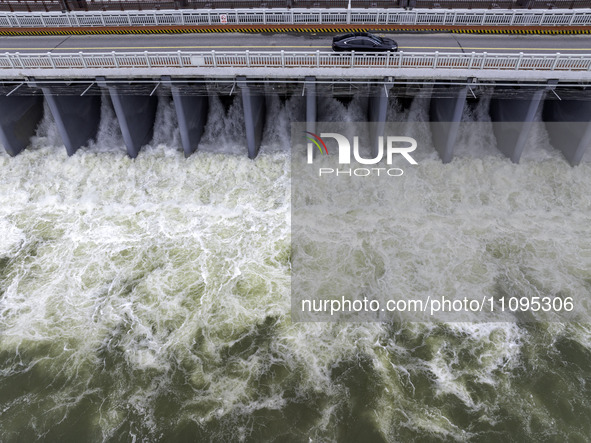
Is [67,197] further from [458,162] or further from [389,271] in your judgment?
[458,162]

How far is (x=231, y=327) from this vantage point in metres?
18.3

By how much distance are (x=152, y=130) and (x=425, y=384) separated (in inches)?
870

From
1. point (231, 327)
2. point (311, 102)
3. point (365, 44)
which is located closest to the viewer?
point (231, 327)

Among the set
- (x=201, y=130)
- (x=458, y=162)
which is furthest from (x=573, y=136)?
(x=201, y=130)

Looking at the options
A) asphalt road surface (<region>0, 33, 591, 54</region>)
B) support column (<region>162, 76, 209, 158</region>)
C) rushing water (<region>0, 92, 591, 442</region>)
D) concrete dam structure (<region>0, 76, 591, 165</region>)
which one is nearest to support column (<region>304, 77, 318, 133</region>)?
concrete dam structure (<region>0, 76, 591, 165</region>)

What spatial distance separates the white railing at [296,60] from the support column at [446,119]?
1841 millimetres

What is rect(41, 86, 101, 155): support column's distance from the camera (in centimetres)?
2469

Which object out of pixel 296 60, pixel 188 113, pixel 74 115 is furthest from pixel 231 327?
pixel 74 115

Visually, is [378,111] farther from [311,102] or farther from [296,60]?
[296,60]

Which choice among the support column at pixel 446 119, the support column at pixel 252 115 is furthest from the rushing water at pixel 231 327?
the support column at pixel 252 115

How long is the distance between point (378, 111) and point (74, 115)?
60.8 feet

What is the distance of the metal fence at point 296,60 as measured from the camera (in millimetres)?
21078

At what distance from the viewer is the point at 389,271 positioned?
20.3 metres

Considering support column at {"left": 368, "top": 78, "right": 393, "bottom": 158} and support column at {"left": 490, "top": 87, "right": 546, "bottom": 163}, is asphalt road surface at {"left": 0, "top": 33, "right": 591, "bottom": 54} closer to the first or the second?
support column at {"left": 490, "top": 87, "right": 546, "bottom": 163}
